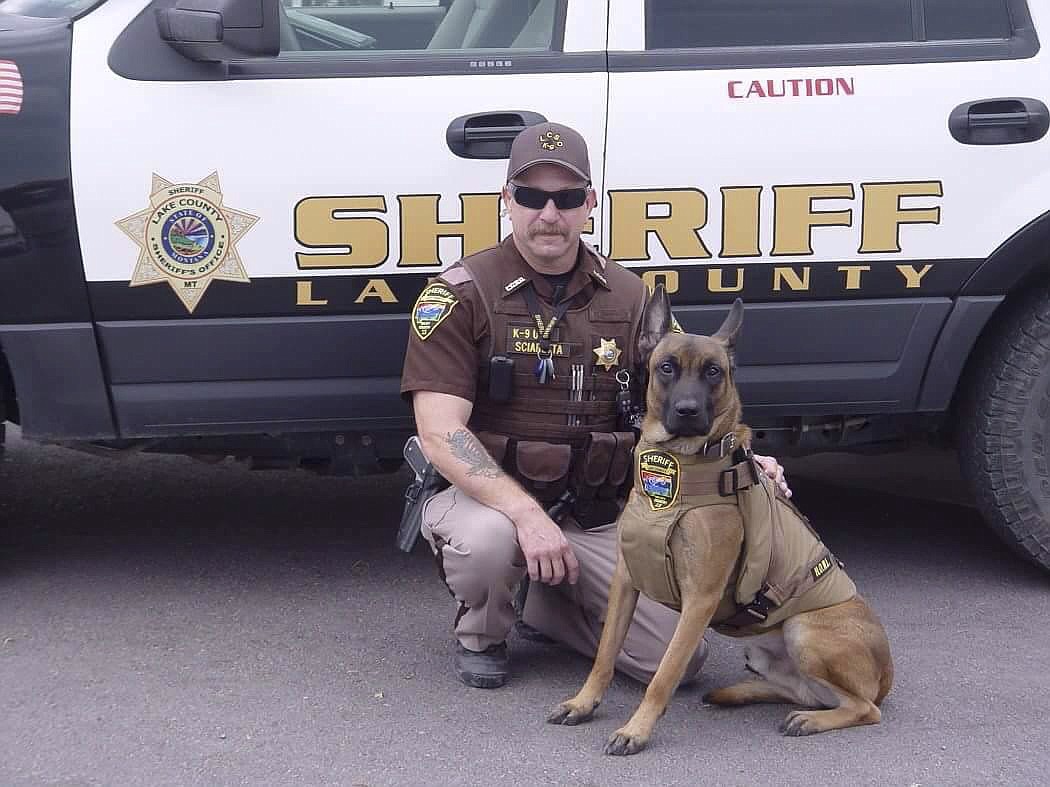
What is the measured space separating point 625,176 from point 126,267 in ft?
4.04

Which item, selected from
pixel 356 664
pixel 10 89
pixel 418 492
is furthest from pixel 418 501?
pixel 10 89

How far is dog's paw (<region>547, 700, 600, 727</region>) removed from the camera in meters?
2.93

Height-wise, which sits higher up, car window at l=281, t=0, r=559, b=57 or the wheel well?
car window at l=281, t=0, r=559, b=57

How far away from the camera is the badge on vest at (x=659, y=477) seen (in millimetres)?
2859

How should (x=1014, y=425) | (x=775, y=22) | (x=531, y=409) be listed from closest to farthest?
(x=531, y=409)
(x=775, y=22)
(x=1014, y=425)

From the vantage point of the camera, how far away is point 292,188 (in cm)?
324

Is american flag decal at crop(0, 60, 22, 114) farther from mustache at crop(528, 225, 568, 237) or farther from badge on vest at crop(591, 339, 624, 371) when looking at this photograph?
badge on vest at crop(591, 339, 624, 371)

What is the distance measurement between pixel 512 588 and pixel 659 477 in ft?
1.60

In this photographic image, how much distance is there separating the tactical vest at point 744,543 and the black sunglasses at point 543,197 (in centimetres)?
60

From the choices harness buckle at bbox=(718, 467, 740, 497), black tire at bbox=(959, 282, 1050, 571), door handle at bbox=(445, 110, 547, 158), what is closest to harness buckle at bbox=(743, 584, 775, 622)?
harness buckle at bbox=(718, 467, 740, 497)

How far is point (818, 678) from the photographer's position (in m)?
2.87

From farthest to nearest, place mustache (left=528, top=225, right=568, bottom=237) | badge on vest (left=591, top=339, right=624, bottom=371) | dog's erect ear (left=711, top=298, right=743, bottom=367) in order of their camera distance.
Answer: badge on vest (left=591, top=339, right=624, bottom=371)
mustache (left=528, top=225, right=568, bottom=237)
dog's erect ear (left=711, top=298, right=743, bottom=367)

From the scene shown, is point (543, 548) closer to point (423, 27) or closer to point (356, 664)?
point (356, 664)

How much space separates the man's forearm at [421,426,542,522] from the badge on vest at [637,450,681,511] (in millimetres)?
300
